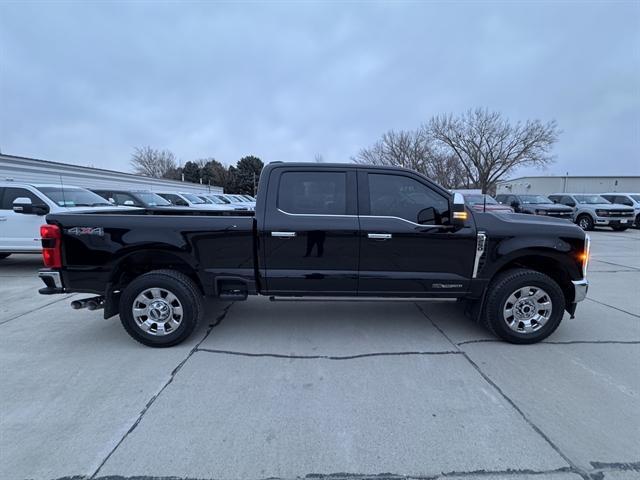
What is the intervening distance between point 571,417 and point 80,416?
12.3 feet

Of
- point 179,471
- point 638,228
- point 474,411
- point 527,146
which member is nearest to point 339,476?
point 179,471

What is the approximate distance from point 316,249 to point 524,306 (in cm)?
242

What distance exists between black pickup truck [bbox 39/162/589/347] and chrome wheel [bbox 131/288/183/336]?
0.01m

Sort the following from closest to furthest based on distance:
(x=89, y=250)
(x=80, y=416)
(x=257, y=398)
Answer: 1. (x=80, y=416)
2. (x=257, y=398)
3. (x=89, y=250)

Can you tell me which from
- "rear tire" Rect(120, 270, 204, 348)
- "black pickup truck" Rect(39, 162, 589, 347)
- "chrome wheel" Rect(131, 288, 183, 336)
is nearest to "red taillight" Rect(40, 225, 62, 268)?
"black pickup truck" Rect(39, 162, 589, 347)

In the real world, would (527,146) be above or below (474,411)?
above

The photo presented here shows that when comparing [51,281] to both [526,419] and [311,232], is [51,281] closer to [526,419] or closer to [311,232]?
[311,232]

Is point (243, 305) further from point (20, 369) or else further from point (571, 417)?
point (571, 417)

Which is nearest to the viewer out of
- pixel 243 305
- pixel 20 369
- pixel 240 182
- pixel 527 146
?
pixel 20 369

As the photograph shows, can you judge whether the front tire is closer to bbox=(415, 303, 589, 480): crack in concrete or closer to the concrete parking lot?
the concrete parking lot

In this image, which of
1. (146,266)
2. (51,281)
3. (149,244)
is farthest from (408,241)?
(51,281)

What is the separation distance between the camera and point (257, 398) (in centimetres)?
279

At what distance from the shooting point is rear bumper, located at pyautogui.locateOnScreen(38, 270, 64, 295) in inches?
142

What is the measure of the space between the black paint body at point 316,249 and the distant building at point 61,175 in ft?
49.1
